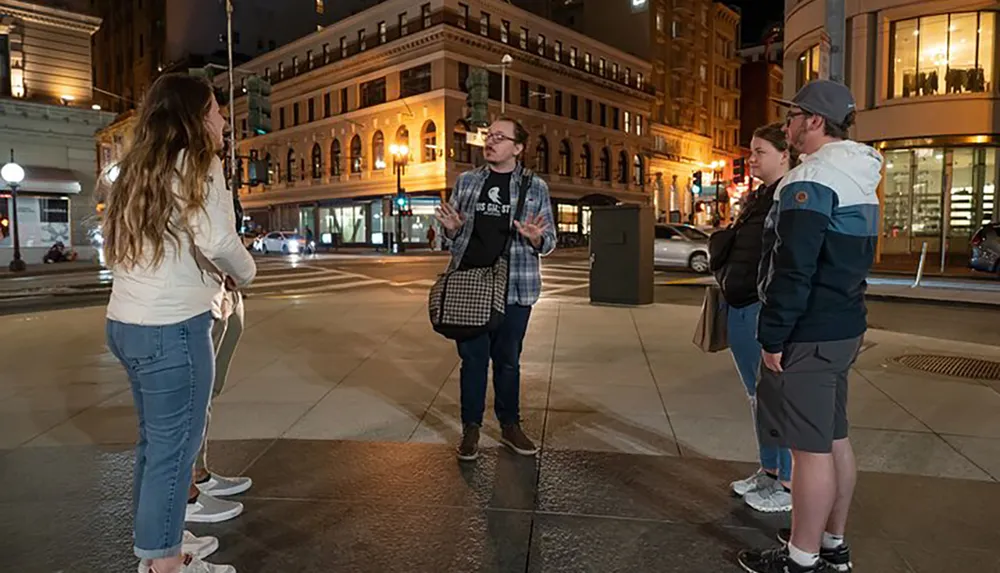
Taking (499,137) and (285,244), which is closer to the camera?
(499,137)

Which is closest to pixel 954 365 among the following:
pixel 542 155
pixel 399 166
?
pixel 399 166

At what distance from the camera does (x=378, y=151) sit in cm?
5138

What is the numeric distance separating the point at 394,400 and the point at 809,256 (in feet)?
13.3

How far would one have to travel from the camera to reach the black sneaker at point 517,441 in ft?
14.6

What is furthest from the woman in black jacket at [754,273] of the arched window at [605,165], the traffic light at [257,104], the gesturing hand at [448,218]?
the arched window at [605,165]

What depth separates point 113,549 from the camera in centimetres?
319

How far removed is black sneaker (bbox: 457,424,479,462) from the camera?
434cm

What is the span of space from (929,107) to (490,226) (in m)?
24.0

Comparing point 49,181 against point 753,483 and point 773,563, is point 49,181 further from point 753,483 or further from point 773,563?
point 773,563

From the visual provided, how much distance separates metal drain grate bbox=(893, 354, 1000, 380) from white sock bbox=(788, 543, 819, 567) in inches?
202

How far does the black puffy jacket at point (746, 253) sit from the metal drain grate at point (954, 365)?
454 centimetres

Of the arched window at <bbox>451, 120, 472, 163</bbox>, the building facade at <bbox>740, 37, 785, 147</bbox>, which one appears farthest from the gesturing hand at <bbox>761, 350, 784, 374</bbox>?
the building facade at <bbox>740, 37, 785, 147</bbox>

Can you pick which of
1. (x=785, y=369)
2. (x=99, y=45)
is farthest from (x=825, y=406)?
(x=99, y=45)

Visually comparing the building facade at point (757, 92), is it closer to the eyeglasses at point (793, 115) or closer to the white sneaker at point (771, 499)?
the white sneaker at point (771, 499)
